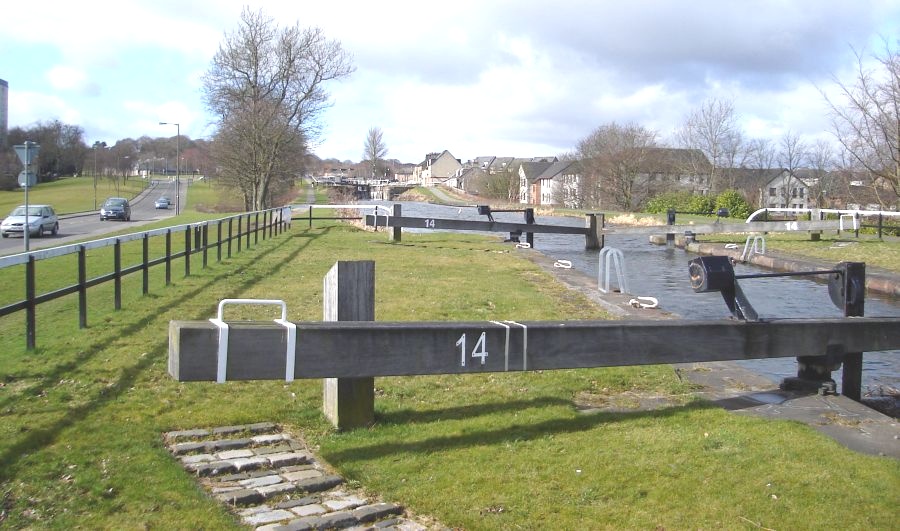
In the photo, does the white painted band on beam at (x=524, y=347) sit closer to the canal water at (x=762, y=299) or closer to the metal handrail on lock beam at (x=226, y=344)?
the metal handrail on lock beam at (x=226, y=344)

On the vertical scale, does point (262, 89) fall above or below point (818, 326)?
above

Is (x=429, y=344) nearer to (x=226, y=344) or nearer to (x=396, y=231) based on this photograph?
(x=226, y=344)

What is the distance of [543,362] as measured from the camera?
5.71m

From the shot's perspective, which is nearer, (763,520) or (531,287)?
(763,520)

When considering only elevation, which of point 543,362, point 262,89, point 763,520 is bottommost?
point 763,520

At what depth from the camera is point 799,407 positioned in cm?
649

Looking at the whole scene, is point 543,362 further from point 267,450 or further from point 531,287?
point 531,287

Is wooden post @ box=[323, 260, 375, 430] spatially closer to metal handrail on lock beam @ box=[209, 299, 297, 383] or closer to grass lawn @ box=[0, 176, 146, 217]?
metal handrail on lock beam @ box=[209, 299, 297, 383]

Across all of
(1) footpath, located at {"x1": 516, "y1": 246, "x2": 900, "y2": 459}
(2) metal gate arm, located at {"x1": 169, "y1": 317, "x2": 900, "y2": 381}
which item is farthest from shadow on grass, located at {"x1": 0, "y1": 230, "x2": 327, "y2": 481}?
(1) footpath, located at {"x1": 516, "y1": 246, "x2": 900, "y2": 459}

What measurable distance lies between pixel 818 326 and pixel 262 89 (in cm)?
4363

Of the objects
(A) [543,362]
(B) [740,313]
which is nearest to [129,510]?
(A) [543,362]

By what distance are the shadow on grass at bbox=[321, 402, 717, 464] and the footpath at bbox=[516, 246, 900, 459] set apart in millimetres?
414

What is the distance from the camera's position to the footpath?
5.62m

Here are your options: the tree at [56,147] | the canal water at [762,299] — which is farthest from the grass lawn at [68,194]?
the canal water at [762,299]
